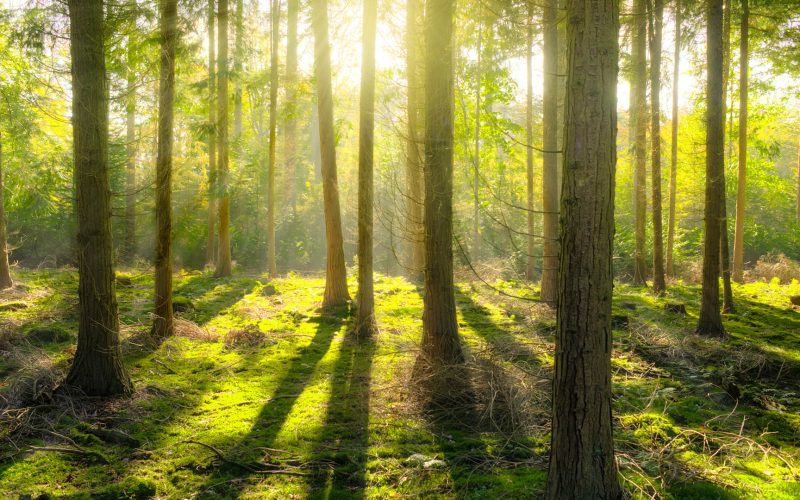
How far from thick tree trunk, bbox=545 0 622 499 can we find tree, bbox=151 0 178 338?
22.4ft

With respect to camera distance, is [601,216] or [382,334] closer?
[601,216]

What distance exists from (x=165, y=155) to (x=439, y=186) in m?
4.66

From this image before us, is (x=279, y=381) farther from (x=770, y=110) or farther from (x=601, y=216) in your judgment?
(x=770, y=110)

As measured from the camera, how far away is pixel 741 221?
15.7 meters

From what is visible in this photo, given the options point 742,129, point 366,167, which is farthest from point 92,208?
point 742,129

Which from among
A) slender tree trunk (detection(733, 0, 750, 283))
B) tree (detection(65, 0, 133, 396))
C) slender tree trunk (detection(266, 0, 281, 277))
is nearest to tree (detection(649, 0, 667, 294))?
slender tree trunk (detection(733, 0, 750, 283))

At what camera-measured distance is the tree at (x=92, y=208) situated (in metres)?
5.93

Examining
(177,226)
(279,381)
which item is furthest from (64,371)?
(177,226)

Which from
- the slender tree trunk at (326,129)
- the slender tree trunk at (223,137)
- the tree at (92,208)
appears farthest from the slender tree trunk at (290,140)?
the tree at (92,208)

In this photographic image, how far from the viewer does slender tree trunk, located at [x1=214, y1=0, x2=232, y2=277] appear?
516 inches

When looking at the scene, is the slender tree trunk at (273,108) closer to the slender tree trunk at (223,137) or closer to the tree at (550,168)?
the slender tree trunk at (223,137)

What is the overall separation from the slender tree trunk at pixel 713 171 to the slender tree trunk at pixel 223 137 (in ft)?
34.2

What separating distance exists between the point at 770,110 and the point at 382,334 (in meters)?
20.9

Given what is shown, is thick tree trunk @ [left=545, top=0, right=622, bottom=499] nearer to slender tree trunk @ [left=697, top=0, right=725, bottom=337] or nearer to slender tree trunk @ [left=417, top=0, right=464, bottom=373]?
slender tree trunk @ [left=417, top=0, right=464, bottom=373]
